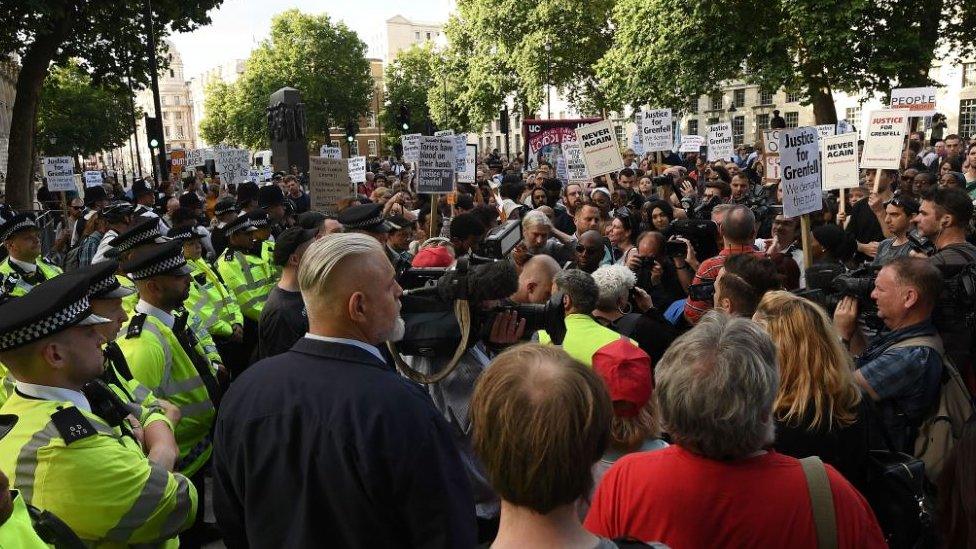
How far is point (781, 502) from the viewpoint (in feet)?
6.54

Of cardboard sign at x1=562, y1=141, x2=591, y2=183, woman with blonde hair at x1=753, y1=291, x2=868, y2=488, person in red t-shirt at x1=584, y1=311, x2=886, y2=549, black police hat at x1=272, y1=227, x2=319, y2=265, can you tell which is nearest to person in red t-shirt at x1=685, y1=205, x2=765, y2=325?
woman with blonde hair at x1=753, y1=291, x2=868, y2=488

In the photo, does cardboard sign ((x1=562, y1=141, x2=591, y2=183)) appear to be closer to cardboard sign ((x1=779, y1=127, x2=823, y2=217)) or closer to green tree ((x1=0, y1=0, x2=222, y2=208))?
cardboard sign ((x1=779, y1=127, x2=823, y2=217))

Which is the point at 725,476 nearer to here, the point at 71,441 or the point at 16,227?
the point at 71,441

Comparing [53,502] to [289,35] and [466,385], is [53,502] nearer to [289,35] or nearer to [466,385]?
[466,385]

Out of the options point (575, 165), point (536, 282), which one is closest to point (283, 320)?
point (536, 282)

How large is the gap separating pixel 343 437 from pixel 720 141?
48.8ft

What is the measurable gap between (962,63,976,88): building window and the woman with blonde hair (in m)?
43.2

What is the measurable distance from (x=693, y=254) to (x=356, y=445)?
4.63 meters

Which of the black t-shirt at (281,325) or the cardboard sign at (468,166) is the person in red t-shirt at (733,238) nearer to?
the black t-shirt at (281,325)

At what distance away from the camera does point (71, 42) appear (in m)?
19.5

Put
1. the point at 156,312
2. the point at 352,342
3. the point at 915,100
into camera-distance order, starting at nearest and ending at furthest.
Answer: the point at 352,342 → the point at 156,312 → the point at 915,100

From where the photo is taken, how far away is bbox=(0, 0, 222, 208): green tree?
16984 millimetres

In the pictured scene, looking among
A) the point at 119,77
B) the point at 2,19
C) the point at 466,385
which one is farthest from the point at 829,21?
the point at 466,385

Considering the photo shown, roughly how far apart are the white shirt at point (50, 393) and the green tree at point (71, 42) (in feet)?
50.9
